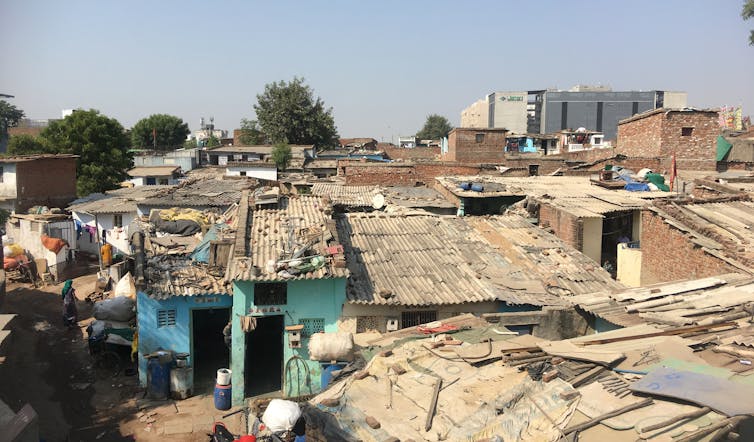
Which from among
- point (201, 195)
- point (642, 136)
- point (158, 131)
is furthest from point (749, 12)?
point (158, 131)

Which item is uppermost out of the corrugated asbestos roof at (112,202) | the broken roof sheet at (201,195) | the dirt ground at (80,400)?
the broken roof sheet at (201,195)

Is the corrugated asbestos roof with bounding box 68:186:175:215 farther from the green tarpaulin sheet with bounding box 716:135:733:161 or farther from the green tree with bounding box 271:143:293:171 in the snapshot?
the green tarpaulin sheet with bounding box 716:135:733:161

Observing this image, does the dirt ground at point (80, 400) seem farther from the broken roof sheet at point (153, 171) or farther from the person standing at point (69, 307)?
the broken roof sheet at point (153, 171)

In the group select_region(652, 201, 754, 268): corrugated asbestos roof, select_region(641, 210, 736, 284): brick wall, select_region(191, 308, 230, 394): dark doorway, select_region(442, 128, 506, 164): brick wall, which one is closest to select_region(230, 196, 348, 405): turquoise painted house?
select_region(191, 308, 230, 394): dark doorway

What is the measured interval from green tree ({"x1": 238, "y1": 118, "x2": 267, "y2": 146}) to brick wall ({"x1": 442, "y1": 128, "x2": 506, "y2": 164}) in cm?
2887

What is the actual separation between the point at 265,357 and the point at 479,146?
2203 centimetres

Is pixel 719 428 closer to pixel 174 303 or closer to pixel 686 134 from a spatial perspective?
pixel 174 303

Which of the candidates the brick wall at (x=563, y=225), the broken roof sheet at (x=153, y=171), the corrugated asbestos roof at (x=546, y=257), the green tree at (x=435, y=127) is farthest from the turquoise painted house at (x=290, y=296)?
the green tree at (x=435, y=127)

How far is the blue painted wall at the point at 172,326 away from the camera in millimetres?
12945

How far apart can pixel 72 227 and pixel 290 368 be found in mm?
18587

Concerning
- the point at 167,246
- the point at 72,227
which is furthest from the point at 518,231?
the point at 72,227

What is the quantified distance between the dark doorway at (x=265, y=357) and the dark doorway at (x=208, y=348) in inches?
28.5

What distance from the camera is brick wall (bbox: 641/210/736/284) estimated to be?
11891mm

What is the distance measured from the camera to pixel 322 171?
40312mm
